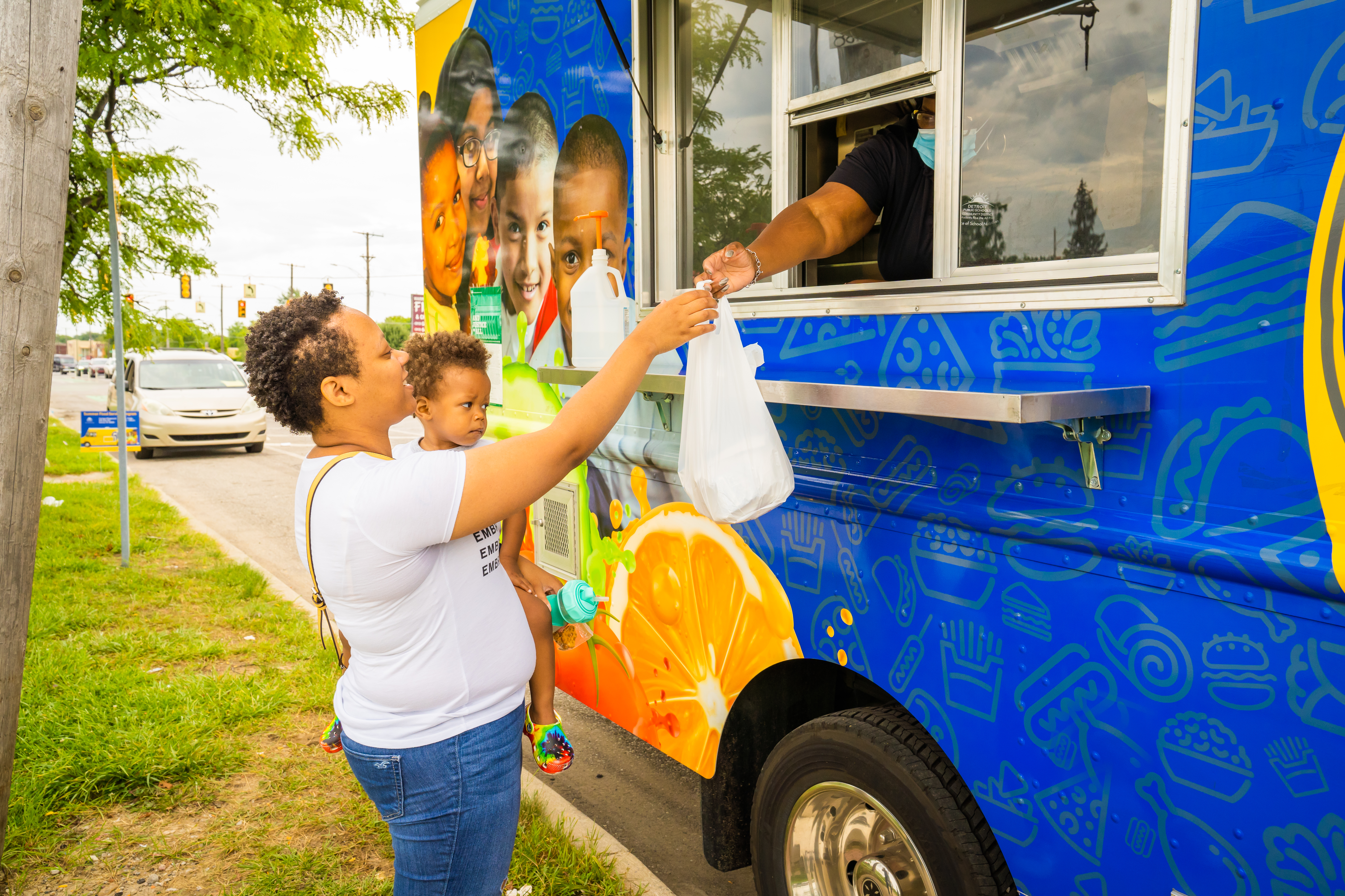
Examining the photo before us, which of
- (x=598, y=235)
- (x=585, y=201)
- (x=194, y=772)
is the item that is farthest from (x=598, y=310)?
(x=194, y=772)

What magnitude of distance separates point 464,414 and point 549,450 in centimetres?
94

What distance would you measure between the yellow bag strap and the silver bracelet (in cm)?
99

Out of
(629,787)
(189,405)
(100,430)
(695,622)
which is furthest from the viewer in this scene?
(189,405)

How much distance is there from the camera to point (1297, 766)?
142cm

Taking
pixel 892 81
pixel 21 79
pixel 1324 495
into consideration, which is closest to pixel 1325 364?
pixel 1324 495

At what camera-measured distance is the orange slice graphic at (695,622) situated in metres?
2.47

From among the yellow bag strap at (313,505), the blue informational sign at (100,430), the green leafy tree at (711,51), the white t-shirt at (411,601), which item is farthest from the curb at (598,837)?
the blue informational sign at (100,430)

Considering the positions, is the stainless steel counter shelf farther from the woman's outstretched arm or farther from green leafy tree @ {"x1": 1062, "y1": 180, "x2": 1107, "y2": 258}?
the woman's outstretched arm

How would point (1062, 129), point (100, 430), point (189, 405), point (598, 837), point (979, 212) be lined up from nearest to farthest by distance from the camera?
1. point (1062, 129)
2. point (979, 212)
3. point (598, 837)
4. point (100, 430)
5. point (189, 405)

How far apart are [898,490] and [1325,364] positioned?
87 cm

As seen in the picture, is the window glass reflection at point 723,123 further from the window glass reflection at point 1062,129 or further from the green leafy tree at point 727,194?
the window glass reflection at point 1062,129

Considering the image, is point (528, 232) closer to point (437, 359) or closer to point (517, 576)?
point (437, 359)

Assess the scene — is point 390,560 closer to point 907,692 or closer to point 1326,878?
point 907,692

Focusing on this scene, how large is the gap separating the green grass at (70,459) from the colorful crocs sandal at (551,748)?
1136cm
